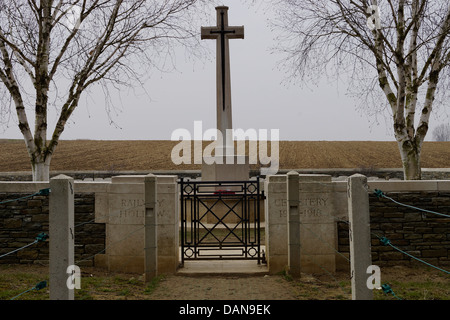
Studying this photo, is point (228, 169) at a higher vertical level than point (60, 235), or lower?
higher

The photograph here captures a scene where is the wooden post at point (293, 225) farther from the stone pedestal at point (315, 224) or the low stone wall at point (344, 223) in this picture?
the low stone wall at point (344, 223)

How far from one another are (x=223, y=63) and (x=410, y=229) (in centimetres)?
659

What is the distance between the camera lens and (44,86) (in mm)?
9203

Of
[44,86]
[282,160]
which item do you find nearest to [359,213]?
[44,86]

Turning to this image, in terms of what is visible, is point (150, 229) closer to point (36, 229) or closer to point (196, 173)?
point (36, 229)

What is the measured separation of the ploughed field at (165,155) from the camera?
24484mm

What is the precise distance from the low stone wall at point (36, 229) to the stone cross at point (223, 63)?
5146mm

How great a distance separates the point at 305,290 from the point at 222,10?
27.8 ft

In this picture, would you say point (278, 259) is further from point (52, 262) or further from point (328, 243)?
point (52, 262)

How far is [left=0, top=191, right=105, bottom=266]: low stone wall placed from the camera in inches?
259

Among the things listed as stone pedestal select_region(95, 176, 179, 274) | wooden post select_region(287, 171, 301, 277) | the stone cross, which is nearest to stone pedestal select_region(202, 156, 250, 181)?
the stone cross

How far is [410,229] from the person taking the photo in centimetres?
661

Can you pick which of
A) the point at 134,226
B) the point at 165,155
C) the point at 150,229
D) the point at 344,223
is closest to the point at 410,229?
the point at 344,223

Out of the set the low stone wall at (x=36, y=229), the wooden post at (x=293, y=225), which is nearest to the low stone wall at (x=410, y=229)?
the wooden post at (x=293, y=225)
